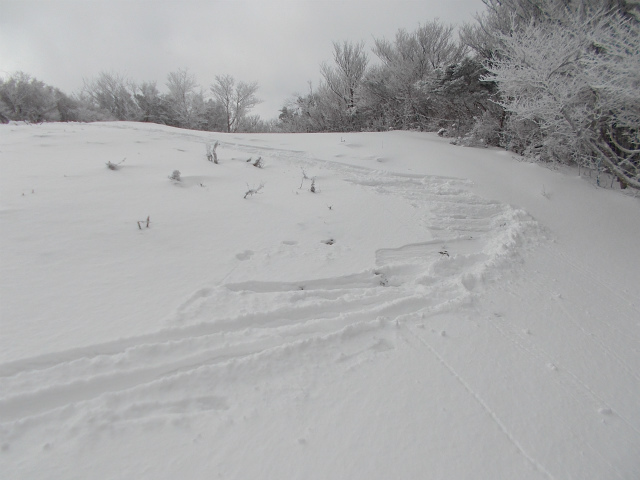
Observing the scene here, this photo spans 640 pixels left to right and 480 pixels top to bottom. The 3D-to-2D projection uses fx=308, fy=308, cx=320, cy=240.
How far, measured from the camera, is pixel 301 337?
1875mm

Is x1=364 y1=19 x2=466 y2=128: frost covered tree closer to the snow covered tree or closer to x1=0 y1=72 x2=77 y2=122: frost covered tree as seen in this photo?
the snow covered tree

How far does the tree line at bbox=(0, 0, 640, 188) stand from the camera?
455 cm

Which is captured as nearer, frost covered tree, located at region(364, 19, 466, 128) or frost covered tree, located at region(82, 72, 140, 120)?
frost covered tree, located at region(364, 19, 466, 128)

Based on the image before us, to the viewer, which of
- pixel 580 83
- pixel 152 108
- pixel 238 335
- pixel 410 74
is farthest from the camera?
pixel 152 108

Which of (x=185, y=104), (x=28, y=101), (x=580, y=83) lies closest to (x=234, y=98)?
(x=185, y=104)

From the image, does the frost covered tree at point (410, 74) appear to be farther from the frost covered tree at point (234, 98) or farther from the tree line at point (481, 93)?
the frost covered tree at point (234, 98)

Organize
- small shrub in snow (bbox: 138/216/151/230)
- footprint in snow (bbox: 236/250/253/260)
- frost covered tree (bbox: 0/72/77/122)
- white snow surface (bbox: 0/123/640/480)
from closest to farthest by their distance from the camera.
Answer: white snow surface (bbox: 0/123/640/480) < footprint in snow (bbox: 236/250/253/260) < small shrub in snow (bbox: 138/216/151/230) < frost covered tree (bbox: 0/72/77/122)

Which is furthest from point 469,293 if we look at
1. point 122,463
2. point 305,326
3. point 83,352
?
point 83,352

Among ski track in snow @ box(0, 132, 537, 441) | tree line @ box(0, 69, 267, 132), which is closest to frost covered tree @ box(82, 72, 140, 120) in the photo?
tree line @ box(0, 69, 267, 132)

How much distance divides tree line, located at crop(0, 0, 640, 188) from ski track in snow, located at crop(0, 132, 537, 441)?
2.89 metres

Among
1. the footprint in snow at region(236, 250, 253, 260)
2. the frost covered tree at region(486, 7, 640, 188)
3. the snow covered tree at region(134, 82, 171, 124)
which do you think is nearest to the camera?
the footprint in snow at region(236, 250, 253, 260)

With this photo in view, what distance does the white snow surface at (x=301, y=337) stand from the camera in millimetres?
1292

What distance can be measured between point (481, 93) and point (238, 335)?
7.33m

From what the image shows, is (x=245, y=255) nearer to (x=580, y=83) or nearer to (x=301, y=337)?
(x=301, y=337)
